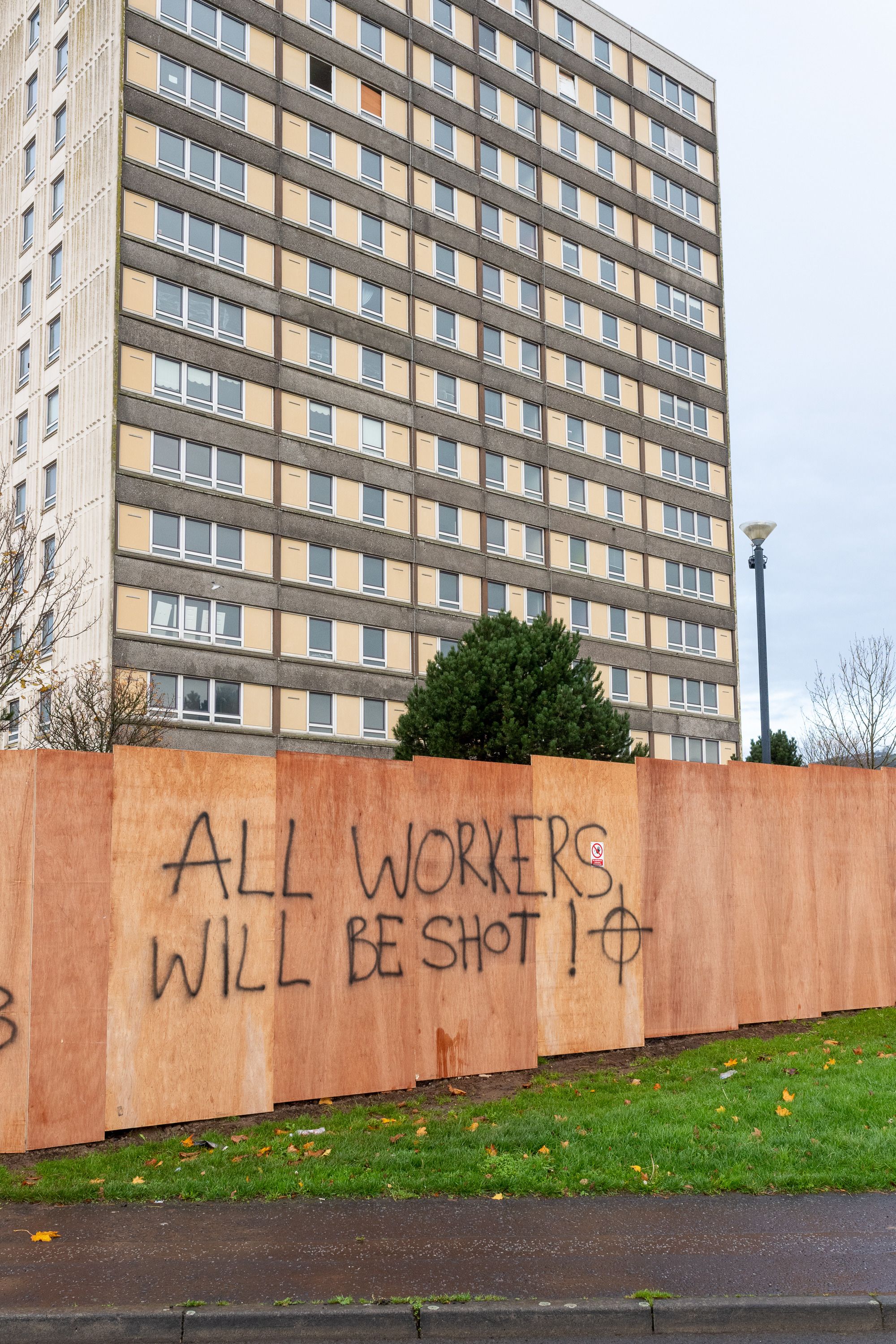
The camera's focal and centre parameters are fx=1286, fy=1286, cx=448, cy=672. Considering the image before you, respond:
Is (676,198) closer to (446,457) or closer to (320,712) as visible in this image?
(446,457)

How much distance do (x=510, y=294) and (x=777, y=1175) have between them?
45.6 meters

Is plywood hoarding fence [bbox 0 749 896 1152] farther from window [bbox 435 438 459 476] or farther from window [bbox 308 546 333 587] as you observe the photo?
window [bbox 435 438 459 476]

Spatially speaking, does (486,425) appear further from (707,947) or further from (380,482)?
(707,947)

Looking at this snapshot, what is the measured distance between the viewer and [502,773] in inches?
428

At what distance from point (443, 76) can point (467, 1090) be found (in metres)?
46.1

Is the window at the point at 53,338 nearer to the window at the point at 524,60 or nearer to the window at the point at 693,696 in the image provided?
the window at the point at 524,60

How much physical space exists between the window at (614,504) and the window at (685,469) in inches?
135

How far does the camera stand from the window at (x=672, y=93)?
190ft

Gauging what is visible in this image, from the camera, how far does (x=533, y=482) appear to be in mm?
49125

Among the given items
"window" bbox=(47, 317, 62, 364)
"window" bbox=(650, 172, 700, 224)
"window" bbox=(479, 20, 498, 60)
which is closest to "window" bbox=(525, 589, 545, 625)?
"window" bbox=(47, 317, 62, 364)

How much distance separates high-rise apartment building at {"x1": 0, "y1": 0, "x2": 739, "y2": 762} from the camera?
124 ft

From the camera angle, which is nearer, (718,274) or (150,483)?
(150,483)

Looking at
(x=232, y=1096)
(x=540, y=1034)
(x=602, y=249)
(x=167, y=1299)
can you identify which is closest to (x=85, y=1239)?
(x=167, y=1299)

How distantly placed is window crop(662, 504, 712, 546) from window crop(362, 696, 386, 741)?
711 inches
